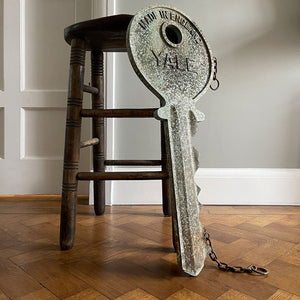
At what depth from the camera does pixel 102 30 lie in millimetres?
1057

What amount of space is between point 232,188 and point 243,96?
0.47 meters

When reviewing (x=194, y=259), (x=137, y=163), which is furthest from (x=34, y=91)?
(x=194, y=259)

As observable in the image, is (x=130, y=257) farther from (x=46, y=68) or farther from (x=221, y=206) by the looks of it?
(x=46, y=68)

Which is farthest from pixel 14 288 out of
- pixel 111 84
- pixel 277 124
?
pixel 277 124

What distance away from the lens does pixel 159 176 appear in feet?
3.46

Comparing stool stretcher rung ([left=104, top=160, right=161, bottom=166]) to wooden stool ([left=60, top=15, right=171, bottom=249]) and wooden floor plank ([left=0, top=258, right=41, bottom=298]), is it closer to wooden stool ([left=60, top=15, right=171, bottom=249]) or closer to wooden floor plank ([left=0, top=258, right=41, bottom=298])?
wooden stool ([left=60, top=15, right=171, bottom=249])

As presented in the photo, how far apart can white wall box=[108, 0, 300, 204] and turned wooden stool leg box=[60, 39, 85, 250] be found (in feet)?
1.88

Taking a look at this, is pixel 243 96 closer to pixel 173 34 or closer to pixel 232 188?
pixel 232 188

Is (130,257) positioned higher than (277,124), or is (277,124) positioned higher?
(277,124)

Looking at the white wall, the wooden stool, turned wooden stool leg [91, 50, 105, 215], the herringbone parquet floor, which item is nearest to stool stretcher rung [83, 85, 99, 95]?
turned wooden stool leg [91, 50, 105, 215]

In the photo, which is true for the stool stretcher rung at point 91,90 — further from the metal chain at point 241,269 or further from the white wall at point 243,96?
the metal chain at point 241,269

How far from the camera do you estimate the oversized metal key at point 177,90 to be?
0.86 meters

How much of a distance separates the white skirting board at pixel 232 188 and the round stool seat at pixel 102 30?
0.69 m

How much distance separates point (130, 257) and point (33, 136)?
43.1 inches
